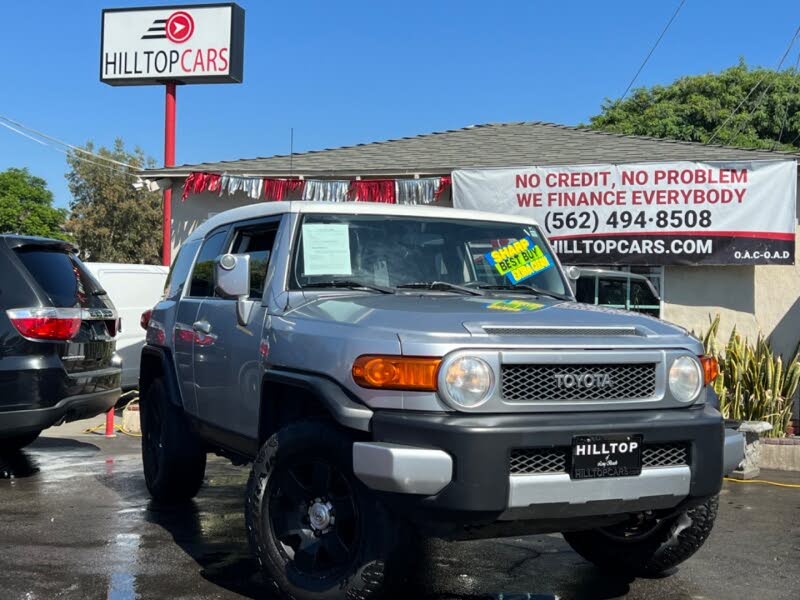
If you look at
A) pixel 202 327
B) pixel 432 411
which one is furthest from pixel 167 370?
pixel 432 411

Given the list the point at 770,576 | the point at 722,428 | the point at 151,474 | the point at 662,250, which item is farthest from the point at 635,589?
the point at 662,250

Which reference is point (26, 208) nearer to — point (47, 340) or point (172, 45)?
point (172, 45)

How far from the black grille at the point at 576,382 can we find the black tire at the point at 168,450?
9.30ft

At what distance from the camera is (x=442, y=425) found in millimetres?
3609

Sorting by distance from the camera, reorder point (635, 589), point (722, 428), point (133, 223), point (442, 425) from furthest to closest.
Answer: point (133, 223) < point (635, 589) < point (722, 428) < point (442, 425)

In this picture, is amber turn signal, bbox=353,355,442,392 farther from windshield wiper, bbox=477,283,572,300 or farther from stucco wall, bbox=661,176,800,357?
stucco wall, bbox=661,176,800,357

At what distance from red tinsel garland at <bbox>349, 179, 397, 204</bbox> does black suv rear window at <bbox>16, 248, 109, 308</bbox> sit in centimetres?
560

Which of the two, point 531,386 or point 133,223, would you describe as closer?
point 531,386

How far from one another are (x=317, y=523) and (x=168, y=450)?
7.90 feet

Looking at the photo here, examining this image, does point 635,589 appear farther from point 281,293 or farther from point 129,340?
point 129,340

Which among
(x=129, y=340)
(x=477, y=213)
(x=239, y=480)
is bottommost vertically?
(x=239, y=480)

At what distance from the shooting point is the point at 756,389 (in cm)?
923

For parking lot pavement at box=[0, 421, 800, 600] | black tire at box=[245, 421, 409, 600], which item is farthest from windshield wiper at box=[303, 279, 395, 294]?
parking lot pavement at box=[0, 421, 800, 600]

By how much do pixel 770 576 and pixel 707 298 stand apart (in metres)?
7.03
